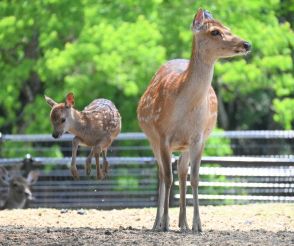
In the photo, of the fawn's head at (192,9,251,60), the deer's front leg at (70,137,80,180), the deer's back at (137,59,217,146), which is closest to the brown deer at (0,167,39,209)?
the deer's front leg at (70,137,80,180)

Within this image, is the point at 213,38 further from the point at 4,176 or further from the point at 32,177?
the point at 4,176

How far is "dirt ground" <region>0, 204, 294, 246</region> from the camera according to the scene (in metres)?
9.98

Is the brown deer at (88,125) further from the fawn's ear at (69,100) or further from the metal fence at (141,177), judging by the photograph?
the metal fence at (141,177)

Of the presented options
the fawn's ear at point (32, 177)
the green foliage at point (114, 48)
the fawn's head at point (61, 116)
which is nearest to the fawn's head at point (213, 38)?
the fawn's head at point (61, 116)

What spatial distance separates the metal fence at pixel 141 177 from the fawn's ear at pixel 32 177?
205mm

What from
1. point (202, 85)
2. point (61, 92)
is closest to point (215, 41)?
point (202, 85)

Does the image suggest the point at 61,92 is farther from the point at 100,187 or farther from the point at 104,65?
the point at 100,187

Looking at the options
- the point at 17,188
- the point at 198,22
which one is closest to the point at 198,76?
the point at 198,22

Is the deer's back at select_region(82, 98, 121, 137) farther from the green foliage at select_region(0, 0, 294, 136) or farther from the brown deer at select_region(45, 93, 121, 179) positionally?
the green foliage at select_region(0, 0, 294, 136)

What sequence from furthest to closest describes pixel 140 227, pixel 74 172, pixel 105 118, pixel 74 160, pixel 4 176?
pixel 4 176 → pixel 140 227 → pixel 105 118 → pixel 74 160 → pixel 74 172

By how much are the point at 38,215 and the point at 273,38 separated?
1166cm

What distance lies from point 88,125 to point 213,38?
204cm

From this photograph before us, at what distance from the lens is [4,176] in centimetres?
1908

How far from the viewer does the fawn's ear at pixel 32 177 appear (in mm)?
18500
